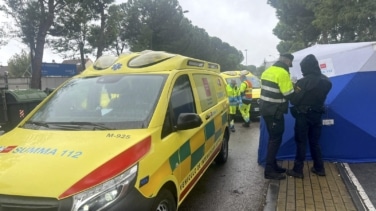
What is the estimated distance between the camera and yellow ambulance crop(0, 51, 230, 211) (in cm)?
259

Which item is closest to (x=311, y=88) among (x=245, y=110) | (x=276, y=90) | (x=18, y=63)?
(x=276, y=90)

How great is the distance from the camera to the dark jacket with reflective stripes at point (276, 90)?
519cm

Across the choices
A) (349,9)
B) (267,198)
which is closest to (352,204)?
(267,198)

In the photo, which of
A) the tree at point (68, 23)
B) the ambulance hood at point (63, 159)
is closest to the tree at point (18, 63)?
the tree at point (68, 23)

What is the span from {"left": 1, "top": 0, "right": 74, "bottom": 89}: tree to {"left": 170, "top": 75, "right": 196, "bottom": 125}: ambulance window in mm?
20031

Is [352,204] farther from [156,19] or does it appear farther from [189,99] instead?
[156,19]

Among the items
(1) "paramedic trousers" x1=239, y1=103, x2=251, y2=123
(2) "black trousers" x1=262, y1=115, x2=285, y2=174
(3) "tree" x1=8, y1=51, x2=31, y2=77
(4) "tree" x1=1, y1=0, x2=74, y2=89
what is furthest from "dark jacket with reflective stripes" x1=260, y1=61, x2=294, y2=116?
(3) "tree" x1=8, y1=51, x2=31, y2=77

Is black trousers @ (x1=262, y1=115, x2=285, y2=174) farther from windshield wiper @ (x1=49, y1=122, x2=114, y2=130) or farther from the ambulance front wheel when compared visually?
windshield wiper @ (x1=49, y1=122, x2=114, y2=130)

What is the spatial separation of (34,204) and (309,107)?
4.15m

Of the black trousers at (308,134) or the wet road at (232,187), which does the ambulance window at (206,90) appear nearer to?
the wet road at (232,187)

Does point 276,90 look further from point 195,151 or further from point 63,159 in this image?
point 63,159

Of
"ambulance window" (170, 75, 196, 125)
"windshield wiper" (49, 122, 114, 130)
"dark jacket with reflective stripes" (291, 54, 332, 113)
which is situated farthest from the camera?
"dark jacket with reflective stripes" (291, 54, 332, 113)

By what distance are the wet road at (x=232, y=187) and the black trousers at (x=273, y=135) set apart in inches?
11.6

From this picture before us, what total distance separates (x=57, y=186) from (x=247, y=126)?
9.13 meters
